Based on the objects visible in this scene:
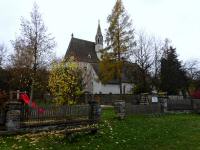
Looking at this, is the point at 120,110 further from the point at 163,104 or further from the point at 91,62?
the point at 91,62

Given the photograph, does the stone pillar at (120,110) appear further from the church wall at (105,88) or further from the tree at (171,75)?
the church wall at (105,88)

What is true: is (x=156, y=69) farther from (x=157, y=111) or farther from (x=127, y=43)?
(x=157, y=111)

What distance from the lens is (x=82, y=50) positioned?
75.1 metres

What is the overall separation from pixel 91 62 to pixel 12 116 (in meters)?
56.6

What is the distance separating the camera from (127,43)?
40562mm

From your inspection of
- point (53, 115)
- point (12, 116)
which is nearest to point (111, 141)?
point (12, 116)

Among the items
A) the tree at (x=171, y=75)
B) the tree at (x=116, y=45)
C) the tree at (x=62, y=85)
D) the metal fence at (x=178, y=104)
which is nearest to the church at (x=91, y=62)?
the tree at (x=171, y=75)

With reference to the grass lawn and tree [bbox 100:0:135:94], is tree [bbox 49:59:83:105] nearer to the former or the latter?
tree [bbox 100:0:135:94]

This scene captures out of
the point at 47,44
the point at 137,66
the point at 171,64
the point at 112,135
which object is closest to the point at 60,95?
the point at 47,44

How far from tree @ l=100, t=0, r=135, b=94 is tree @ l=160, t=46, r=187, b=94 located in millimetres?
11758

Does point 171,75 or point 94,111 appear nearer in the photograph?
point 94,111

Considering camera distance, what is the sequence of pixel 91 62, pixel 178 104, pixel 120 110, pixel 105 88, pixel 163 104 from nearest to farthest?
1. pixel 120 110
2. pixel 163 104
3. pixel 178 104
4. pixel 105 88
5. pixel 91 62

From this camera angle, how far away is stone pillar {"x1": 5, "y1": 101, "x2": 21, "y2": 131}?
51.9ft

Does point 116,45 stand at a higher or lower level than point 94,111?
higher
